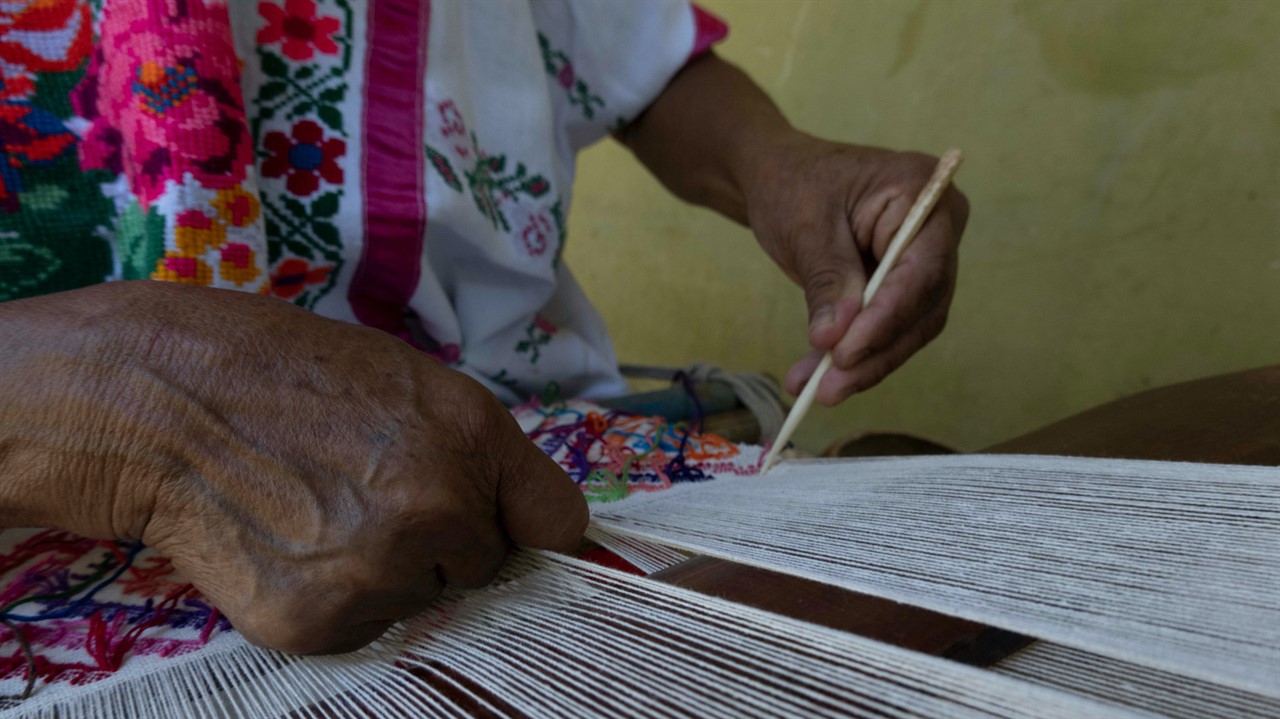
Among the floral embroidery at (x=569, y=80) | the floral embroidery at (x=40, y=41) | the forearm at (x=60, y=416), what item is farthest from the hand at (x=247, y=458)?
the floral embroidery at (x=569, y=80)

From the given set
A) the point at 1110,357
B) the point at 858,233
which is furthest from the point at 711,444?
the point at 1110,357

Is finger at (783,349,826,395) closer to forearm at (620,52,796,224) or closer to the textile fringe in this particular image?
forearm at (620,52,796,224)

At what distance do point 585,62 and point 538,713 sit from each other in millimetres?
1019

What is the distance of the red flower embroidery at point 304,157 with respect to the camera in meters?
0.83

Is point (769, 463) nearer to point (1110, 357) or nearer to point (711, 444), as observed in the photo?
point (711, 444)

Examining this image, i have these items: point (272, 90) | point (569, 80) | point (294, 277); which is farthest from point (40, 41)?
point (569, 80)

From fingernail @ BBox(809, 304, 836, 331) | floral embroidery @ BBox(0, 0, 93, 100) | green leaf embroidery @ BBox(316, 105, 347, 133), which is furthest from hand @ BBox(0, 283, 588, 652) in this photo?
fingernail @ BBox(809, 304, 836, 331)

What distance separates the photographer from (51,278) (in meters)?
0.72

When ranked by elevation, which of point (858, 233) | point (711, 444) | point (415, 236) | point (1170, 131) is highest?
point (1170, 131)

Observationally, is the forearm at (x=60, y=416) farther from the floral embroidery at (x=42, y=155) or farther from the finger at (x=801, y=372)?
the finger at (x=801, y=372)

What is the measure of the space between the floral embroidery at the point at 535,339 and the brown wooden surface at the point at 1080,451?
63cm

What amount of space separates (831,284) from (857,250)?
0.07 meters

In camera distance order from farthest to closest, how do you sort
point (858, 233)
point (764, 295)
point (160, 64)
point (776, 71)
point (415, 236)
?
point (764, 295) → point (776, 71) → point (858, 233) → point (415, 236) → point (160, 64)

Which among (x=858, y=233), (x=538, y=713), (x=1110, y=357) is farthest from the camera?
(x=1110, y=357)
